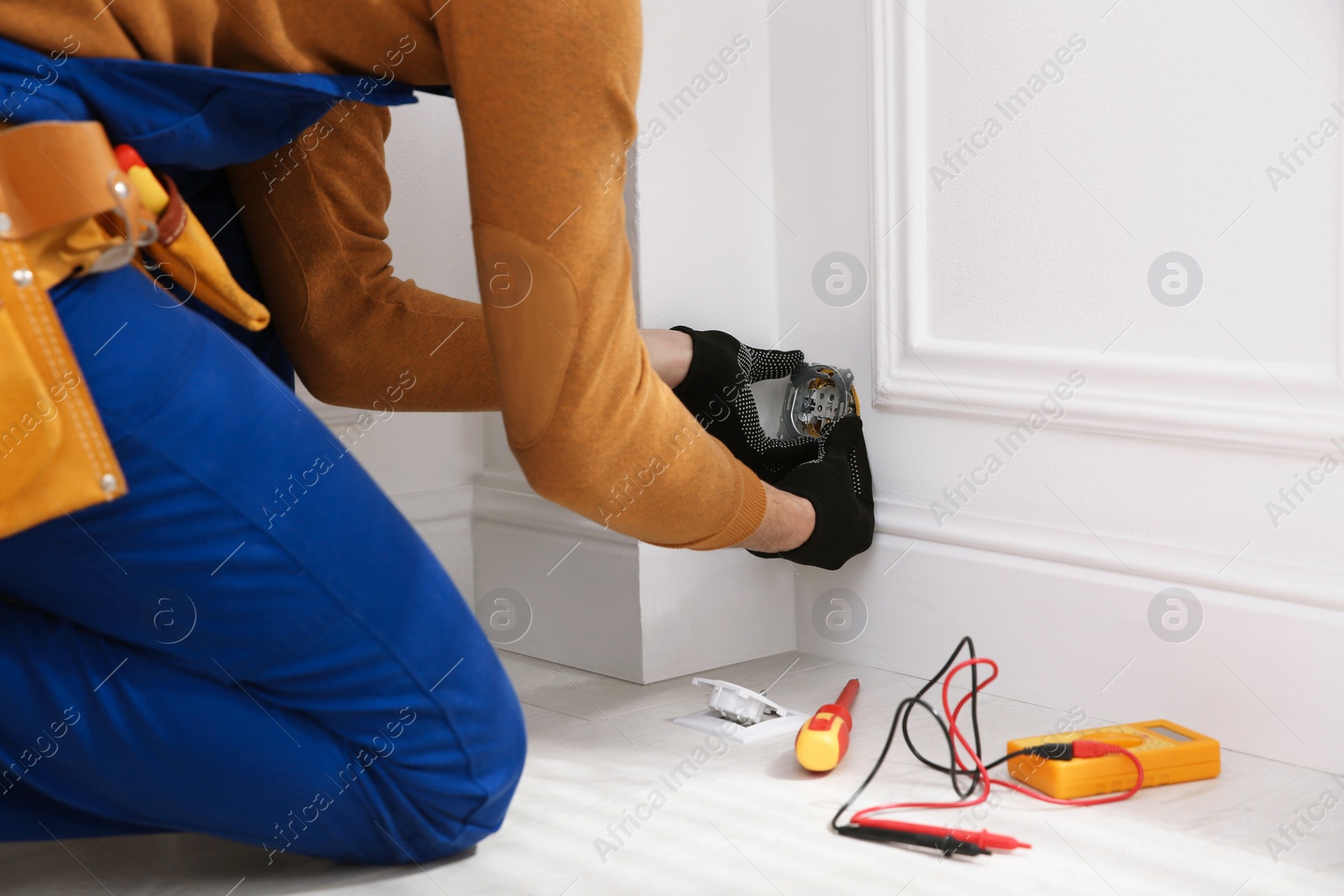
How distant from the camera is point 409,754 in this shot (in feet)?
2.79

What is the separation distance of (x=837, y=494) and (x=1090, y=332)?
311mm

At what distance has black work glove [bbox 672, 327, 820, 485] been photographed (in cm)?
134

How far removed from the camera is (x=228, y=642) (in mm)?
784

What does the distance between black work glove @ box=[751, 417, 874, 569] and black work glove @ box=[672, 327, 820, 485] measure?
0.04m

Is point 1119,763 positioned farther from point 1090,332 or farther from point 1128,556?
point 1090,332

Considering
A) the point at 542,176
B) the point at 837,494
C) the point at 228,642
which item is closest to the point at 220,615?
the point at 228,642

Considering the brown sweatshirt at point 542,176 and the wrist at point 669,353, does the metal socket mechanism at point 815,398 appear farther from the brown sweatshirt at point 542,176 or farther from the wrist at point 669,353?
the brown sweatshirt at point 542,176

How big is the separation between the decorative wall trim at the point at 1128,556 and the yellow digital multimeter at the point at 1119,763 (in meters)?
0.15

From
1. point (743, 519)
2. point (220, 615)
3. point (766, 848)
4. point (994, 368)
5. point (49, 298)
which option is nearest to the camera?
point (49, 298)

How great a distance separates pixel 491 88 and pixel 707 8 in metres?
0.73

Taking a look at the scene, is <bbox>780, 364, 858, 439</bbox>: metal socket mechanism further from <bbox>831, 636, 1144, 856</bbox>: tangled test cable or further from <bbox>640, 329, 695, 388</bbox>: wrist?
<bbox>831, 636, 1144, 856</bbox>: tangled test cable

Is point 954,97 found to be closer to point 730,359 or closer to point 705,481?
point 730,359

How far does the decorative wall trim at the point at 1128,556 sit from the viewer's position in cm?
104

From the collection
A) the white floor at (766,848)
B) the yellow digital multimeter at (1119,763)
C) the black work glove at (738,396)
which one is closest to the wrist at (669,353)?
the black work glove at (738,396)
